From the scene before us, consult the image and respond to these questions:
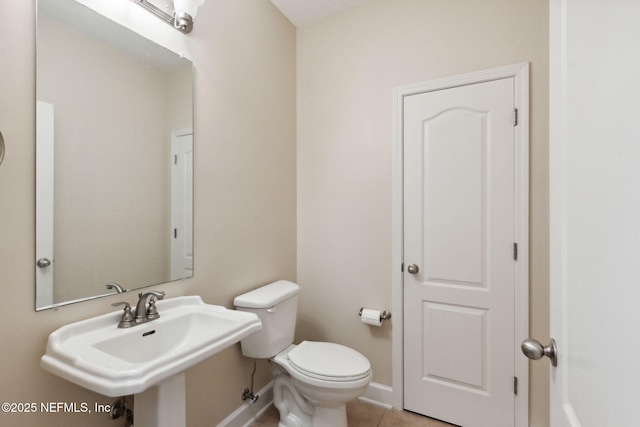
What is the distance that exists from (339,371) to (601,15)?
1.63 meters

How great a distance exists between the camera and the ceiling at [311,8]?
2.12m

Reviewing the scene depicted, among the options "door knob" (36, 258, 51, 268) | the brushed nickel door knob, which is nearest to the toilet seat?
the brushed nickel door knob

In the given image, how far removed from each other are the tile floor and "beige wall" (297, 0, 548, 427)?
0.67 ft

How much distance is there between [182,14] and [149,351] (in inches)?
59.7

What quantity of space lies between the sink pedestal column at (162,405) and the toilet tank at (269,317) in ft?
2.00

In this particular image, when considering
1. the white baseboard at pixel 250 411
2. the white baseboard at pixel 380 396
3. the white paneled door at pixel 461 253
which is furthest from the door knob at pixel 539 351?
the white baseboard at pixel 250 411

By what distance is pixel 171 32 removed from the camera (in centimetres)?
144

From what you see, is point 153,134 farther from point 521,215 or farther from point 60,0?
point 521,215

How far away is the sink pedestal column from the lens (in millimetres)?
1055

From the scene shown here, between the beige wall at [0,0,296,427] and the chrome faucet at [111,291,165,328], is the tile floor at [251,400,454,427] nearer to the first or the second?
the beige wall at [0,0,296,427]

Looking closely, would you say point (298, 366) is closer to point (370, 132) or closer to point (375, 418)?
point (375, 418)

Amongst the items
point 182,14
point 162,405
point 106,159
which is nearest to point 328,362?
point 162,405

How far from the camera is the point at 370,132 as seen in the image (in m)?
2.11

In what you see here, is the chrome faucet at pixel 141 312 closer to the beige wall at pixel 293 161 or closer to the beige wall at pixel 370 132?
the beige wall at pixel 293 161
